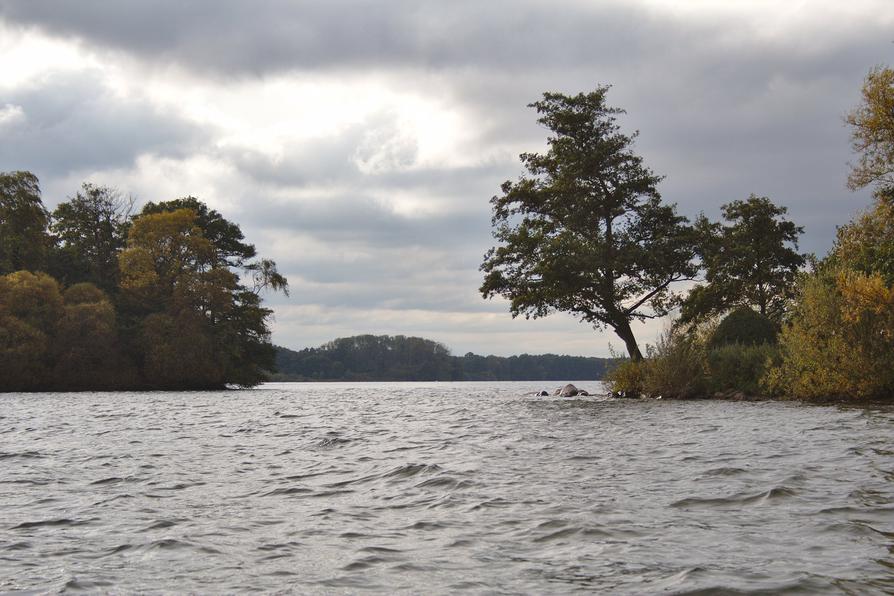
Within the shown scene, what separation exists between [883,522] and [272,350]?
6880 cm

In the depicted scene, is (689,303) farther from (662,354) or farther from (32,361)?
(32,361)

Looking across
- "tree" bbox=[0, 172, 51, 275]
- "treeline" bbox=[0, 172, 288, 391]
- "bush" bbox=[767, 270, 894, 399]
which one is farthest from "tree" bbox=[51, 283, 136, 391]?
"bush" bbox=[767, 270, 894, 399]

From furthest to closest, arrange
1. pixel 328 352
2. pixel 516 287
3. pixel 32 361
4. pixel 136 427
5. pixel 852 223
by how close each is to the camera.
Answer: pixel 328 352 → pixel 32 361 → pixel 516 287 → pixel 852 223 → pixel 136 427

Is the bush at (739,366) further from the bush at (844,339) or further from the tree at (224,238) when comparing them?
the tree at (224,238)

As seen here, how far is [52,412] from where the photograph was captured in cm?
3025

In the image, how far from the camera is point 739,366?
34.1 metres

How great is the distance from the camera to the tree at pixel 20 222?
6762cm

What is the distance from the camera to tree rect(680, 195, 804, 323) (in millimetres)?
50812

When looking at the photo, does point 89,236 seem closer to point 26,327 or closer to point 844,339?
point 26,327

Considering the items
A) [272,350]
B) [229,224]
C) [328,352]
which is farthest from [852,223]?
[328,352]

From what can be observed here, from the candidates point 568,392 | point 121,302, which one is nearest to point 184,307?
point 121,302

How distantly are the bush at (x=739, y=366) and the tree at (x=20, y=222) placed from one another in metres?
60.4

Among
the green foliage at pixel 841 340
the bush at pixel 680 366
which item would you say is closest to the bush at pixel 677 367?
the bush at pixel 680 366

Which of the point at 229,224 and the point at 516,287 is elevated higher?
the point at 229,224
